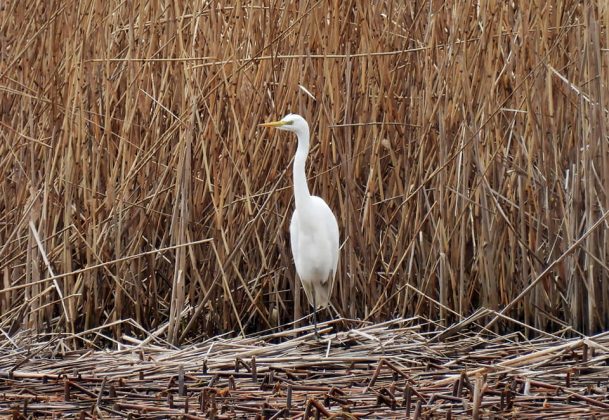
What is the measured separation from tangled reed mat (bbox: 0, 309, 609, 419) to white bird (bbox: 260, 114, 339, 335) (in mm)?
161

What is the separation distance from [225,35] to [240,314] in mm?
1034

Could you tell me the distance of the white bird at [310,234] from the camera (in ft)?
13.1

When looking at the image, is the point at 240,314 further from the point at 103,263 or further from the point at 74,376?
the point at 74,376

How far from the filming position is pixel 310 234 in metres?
4.13

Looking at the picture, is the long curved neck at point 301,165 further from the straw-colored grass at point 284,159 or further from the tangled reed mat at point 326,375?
the tangled reed mat at point 326,375

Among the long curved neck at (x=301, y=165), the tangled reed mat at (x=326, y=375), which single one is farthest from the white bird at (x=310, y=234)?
the tangled reed mat at (x=326, y=375)

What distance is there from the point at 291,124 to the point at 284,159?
472mm

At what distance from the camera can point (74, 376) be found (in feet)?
11.3

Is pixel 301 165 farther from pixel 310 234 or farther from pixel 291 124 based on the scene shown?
pixel 310 234

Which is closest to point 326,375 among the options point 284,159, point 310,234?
point 310,234

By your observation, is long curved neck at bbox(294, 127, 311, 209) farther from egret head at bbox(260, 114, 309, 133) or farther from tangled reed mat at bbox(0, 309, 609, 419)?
tangled reed mat at bbox(0, 309, 609, 419)

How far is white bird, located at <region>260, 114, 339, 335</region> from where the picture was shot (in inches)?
157

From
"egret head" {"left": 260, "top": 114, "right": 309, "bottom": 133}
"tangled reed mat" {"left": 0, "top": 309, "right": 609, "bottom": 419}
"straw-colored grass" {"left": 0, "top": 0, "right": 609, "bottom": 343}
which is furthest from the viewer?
"straw-colored grass" {"left": 0, "top": 0, "right": 609, "bottom": 343}

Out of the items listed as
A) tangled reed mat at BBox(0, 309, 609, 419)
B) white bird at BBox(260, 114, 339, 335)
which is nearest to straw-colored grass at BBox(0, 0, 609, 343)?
white bird at BBox(260, 114, 339, 335)
